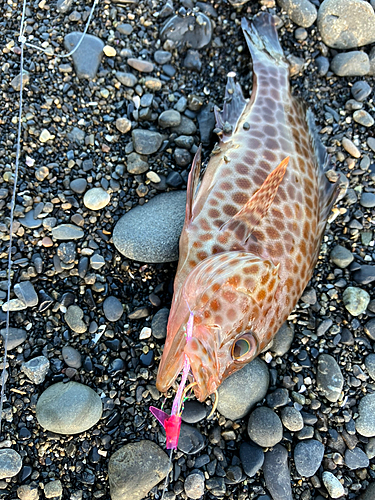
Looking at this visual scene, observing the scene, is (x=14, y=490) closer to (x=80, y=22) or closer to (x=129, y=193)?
(x=129, y=193)

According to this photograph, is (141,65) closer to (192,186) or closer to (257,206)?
(192,186)

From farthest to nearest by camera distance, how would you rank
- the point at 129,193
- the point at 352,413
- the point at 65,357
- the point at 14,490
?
the point at 129,193 → the point at 352,413 → the point at 65,357 → the point at 14,490

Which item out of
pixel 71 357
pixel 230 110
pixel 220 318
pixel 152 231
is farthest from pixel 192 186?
pixel 71 357

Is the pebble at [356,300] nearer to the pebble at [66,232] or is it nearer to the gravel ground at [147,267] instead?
the gravel ground at [147,267]

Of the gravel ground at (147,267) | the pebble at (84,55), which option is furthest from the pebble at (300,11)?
the pebble at (84,55)

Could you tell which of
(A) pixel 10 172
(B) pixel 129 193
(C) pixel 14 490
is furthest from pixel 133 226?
(C) pixel 14 490
